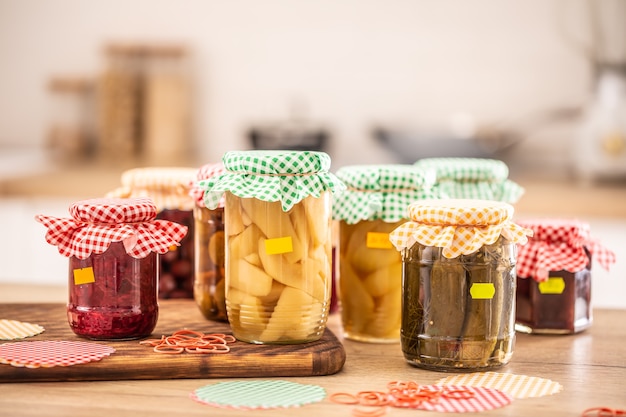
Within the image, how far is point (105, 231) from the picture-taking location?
1183mm

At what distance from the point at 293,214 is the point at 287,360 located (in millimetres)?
180

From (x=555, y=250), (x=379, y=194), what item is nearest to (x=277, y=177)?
(x=379, y=194)

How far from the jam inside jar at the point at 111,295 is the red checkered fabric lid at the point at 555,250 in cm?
53

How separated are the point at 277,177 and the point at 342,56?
2103mm

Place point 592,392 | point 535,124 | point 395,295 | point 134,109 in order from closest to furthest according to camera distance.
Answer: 1. point 592,392
2. point 395,295
3. point 535,124
4. point 134,109

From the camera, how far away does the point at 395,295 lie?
1297mm

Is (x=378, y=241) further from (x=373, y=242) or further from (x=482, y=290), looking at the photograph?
(x=482, y=290)

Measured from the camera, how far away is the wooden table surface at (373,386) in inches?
39.0

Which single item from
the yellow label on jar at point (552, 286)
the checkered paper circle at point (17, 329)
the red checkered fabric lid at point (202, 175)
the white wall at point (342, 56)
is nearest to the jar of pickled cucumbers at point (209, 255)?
the red checkered fabric lid at point (202, 175)

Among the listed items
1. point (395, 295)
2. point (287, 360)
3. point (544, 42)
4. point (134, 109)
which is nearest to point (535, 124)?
point (544, 42)

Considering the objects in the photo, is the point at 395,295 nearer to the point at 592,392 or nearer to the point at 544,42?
the point at 592,392

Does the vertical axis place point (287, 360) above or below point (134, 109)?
below

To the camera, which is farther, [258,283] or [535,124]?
[535,124]

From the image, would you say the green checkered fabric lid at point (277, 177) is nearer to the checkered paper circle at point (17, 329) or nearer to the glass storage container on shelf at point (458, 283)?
the glass storage container on shelf at point (458, 283)
